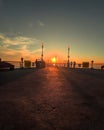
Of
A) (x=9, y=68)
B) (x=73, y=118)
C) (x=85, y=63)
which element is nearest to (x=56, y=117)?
(x=73, y=118)

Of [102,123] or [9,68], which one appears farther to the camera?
[9,68]

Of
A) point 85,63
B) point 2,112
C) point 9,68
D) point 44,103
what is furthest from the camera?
point 85,63

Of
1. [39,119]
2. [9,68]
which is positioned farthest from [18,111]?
[9,68]

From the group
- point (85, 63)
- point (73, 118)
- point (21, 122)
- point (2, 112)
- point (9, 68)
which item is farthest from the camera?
point (85, 63)

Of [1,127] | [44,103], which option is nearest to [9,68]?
[44,103]

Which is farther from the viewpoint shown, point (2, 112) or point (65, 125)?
point (2, 112)

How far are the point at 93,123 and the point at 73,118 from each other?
0.51m

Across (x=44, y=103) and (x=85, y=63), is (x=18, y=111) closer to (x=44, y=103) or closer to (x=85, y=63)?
(x=44, y=103)

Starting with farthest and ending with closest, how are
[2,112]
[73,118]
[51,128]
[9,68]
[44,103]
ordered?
1. [9,68]
2. [44,103]
3. [2,112]
4. [73,118]
5. [51,128]

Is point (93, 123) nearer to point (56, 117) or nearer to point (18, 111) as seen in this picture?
point (56, 117)

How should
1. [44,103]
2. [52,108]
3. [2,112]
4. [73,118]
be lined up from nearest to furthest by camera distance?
1. [73,118]
2. [2,112]
3. [52,108]
4. [44,103]

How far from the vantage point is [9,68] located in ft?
96.3

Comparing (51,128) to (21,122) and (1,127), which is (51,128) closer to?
(21,122)

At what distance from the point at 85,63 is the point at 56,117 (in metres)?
47.6
